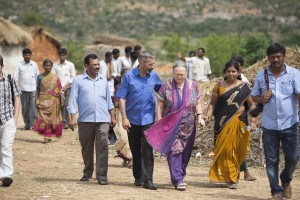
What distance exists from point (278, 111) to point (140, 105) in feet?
6.60

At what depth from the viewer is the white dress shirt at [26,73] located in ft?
57.6

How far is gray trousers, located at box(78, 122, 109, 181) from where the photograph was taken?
10.3m

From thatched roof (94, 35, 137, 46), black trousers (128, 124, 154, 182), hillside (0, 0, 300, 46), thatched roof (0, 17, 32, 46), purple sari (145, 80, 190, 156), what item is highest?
hillside (0, 0, 300, 46)

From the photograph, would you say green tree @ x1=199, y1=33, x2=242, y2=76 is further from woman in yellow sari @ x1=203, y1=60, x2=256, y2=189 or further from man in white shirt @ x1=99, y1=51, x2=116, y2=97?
woman in yellow sari @ x1=203, y1=60, x2=256, y2=189

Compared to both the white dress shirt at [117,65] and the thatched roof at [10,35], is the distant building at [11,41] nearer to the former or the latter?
the thatched roof at [10,35]

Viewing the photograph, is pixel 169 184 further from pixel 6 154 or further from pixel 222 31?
pixel 222 31

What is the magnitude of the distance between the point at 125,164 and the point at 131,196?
3210 mm

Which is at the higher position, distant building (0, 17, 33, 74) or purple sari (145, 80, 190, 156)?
distant building (0, 17, 33, 74)

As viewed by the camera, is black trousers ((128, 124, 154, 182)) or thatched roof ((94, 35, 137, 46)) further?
thatched roof ((94, 35, 137, 46))

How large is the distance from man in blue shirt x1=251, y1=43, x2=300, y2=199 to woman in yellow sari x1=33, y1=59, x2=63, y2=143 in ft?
25.0

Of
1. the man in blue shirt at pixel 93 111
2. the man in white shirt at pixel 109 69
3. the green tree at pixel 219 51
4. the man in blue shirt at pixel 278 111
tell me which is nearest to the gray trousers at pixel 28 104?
the man in white shirt at pixel 109 69

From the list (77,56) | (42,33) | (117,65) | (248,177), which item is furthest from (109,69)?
(77,56)

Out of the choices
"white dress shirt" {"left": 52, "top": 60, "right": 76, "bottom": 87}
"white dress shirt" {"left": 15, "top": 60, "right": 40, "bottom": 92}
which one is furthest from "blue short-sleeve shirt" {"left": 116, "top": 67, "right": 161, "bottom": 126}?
"white dress shirt" {"left": 15, "top": 60, "right": 40, "bottom": 92}

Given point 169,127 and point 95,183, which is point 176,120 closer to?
point 169,127
